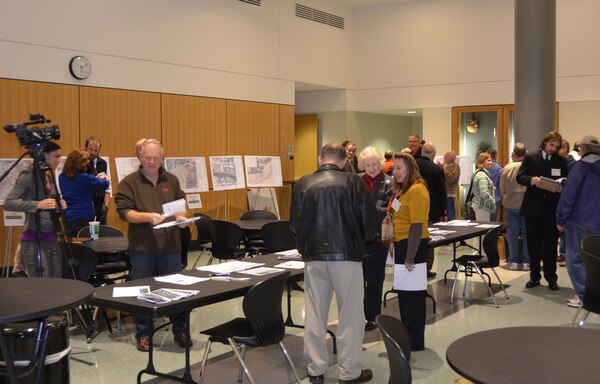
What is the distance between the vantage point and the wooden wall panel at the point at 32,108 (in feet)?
26.9

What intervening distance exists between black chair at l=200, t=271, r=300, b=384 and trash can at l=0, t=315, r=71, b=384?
104cm

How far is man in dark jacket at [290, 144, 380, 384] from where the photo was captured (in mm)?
4324

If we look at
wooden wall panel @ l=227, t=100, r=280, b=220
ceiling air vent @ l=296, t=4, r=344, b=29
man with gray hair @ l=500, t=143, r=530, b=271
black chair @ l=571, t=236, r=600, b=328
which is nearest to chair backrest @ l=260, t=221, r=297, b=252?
black chair @ l=571, t=236, r=600, b=328

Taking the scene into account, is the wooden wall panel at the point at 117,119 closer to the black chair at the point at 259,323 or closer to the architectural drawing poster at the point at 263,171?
the architectural drawing poster at the point at 263,171

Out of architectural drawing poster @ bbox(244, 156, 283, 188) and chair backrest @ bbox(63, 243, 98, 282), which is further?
architectural drawing poster @ bbox(244, 156, 283, 188)

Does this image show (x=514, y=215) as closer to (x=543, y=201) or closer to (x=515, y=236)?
(x=515, y=236)

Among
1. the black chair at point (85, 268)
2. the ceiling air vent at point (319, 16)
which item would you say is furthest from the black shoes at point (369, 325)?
the ceiling air vent at point (319, 16)

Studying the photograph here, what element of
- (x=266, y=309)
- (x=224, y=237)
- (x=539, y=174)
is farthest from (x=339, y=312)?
(x=539, y=174)

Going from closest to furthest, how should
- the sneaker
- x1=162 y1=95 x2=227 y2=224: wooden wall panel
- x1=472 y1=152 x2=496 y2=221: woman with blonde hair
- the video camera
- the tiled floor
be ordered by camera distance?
the video camera < the tiled floor < the sneaker < x1=472 y1=152 x2=496 y2=221: woman with blonde hair < x1=162 y1=95 x2=227 y2=224: wooden wall panel

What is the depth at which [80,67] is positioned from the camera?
356 inches

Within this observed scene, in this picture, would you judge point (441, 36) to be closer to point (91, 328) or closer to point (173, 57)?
point (173, 57)

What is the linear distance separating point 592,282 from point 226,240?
392 centimetres

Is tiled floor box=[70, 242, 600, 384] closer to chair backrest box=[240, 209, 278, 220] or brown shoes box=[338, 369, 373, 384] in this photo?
brown shoes box=[338, 369, 373, 384]

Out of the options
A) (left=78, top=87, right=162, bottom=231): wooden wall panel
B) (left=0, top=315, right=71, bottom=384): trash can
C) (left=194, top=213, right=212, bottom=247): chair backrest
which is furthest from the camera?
(left=78, top=87, right=162, bottom=231): wooden wall panel
